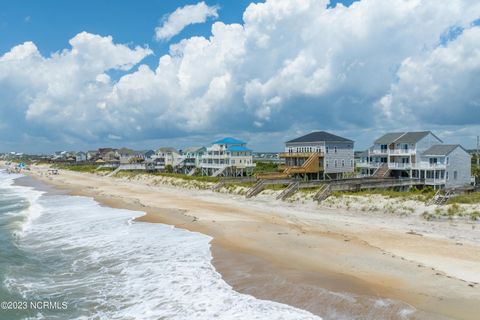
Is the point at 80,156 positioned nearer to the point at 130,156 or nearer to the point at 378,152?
the point at 130,156

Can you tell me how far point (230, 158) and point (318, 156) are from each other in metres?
19.3

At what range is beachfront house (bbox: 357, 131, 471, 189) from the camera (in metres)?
42.9

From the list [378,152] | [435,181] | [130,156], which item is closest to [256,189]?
[378,152]

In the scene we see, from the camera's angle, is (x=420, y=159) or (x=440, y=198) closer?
(x=440, y=198)

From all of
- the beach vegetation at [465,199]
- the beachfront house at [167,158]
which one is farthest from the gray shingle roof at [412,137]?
the beachfront house at [167,158]

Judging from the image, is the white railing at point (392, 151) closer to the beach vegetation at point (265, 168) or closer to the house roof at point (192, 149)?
the beach vegetation at point (265, 168)

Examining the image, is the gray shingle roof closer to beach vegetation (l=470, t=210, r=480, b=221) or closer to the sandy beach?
the sandy beach

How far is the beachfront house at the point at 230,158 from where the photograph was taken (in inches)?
2648

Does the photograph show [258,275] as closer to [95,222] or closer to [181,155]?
[95,222]

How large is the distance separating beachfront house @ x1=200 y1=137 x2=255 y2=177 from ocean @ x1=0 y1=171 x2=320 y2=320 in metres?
38.0

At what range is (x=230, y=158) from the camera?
67.3 meters

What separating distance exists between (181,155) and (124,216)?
5408 centimetres

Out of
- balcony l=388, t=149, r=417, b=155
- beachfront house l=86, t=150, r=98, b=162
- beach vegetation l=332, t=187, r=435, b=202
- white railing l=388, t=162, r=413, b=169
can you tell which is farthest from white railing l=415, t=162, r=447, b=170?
beachfront house l=86, t=150, r=98, b=162

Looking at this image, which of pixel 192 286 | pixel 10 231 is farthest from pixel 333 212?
pixel 10 231
